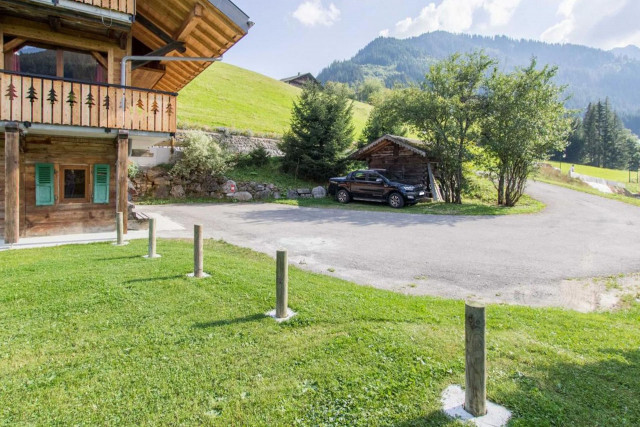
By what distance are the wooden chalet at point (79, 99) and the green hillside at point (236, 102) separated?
1389 centimetres

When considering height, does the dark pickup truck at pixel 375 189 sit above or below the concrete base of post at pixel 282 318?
above

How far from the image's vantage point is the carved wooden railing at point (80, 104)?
340 inches

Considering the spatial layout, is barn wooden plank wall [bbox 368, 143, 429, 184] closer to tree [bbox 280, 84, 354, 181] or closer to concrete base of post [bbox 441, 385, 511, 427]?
tree [bbox 280, 84, 354, 181]

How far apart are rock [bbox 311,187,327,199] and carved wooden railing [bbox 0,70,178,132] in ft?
40.7

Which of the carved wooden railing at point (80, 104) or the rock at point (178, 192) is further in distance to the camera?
the rock at point (178, 192)

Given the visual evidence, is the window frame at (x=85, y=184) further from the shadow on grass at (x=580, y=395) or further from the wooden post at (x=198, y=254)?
the shadow on grass at (x=580, y=395)

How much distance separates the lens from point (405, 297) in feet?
18.7

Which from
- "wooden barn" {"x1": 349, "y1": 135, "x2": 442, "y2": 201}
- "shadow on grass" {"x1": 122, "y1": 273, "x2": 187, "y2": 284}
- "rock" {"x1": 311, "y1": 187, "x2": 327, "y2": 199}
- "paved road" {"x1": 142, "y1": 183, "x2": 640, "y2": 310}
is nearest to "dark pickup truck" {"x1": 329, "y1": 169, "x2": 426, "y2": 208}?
"wooden barn" {"x1": 349, "y1": 135, "x2": 442, "y2": 201}

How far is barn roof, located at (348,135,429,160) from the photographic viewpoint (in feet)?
66.9

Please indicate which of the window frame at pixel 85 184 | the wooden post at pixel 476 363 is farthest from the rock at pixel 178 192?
the wooden post at pixel 476 363

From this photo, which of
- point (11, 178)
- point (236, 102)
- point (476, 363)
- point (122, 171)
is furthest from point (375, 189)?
point (236, 102)

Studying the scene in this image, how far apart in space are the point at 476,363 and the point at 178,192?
19874mm

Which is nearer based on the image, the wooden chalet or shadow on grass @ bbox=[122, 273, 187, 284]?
shadow on grass @ bbox=[122, 273, 187, 284]

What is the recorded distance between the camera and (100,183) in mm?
10883
